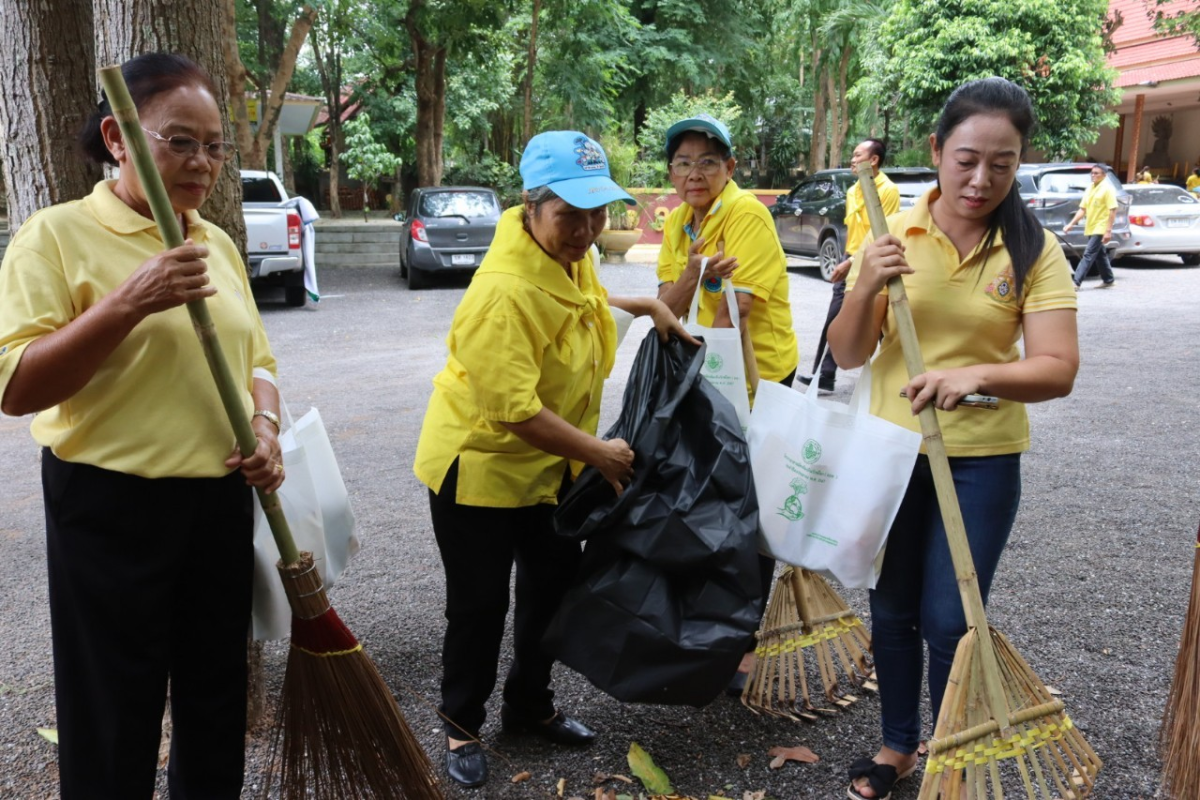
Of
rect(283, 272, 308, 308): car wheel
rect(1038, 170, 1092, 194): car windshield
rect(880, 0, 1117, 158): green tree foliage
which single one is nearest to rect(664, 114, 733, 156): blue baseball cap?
rect(283, 272, 308, 308): car wheel

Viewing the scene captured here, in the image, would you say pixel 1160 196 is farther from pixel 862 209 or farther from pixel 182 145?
pixel 182 145

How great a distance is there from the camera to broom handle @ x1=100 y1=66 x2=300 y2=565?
1631 mm

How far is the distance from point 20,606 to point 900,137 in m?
32.1

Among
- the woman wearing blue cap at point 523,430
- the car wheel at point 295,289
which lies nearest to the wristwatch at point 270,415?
the woman wearing blue cap at point 523,430

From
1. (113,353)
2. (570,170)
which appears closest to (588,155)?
(570,170)

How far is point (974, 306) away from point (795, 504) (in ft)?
2.20

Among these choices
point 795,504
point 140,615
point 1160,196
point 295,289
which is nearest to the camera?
point 140,615

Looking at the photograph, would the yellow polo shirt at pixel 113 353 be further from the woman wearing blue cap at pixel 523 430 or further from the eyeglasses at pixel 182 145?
the woman wearing blue cap at pixel 523 430

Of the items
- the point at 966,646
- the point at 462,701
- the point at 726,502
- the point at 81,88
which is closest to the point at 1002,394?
the point at 966,646

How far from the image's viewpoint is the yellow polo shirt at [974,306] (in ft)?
7.25

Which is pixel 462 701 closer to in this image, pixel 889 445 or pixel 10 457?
pixel 889 445

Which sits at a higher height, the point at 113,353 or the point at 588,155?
the point at 588,155

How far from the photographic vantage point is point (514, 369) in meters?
2.25

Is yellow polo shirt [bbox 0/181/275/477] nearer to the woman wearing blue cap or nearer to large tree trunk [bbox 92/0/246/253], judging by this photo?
the woman wearing blue cap
